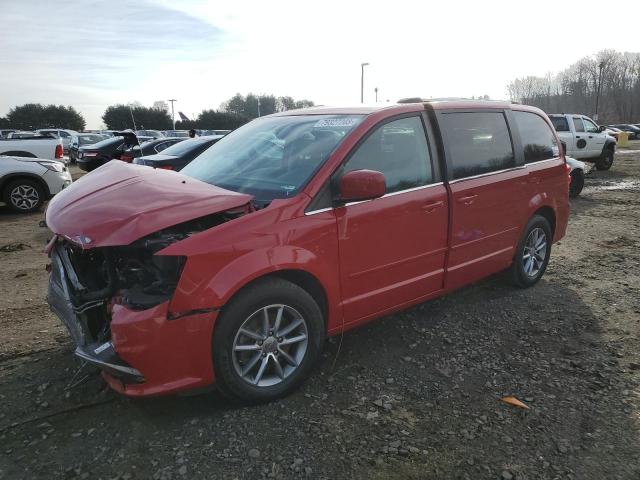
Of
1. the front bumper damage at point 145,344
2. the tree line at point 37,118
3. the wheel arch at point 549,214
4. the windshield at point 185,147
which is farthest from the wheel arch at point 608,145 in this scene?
the tree line at point 37,118

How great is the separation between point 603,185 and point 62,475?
14.3 m

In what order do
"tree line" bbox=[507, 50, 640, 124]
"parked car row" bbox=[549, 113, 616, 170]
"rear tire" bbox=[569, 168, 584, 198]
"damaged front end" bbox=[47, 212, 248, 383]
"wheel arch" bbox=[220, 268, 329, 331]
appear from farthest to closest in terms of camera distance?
"tree line" bbox=[507, 50, 640, 124], "parked car row" bbox=[549, 113, 616, 170], "rear tire" bbox=[569, 168, 584, 198], "wheel arch" bbox=[220, 268, 329, 331], "damaged front end" bbox=[47, 212, 248, 383]

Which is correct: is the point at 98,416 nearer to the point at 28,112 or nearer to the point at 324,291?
the point at 324,291

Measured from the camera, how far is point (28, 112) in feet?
183

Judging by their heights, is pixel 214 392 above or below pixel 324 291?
below

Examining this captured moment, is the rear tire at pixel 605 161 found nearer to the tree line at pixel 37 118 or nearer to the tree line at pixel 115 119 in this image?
the tree line at pixel 115 119

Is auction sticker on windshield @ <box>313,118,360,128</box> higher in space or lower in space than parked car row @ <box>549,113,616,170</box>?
higher

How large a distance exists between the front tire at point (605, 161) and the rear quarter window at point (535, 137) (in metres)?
13.4

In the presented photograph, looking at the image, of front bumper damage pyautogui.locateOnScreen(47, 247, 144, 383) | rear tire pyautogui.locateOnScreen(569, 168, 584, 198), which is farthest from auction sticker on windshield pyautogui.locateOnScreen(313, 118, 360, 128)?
rear tire pyautogui.locateOnScreen(569, 168, 584, 198)

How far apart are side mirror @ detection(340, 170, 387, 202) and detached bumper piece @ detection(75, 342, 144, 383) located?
5.16ft

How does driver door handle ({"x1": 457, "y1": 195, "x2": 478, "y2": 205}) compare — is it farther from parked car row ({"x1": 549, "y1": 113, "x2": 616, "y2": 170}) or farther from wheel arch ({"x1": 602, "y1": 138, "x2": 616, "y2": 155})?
wheel arch ({"x1": 602, "y1": 138, "x2": 616, "y2": 155})

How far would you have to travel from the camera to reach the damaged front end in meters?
2.61

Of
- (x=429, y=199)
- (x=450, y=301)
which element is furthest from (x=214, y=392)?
(x=450, y=301)

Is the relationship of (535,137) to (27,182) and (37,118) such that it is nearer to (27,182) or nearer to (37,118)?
(27,182)
